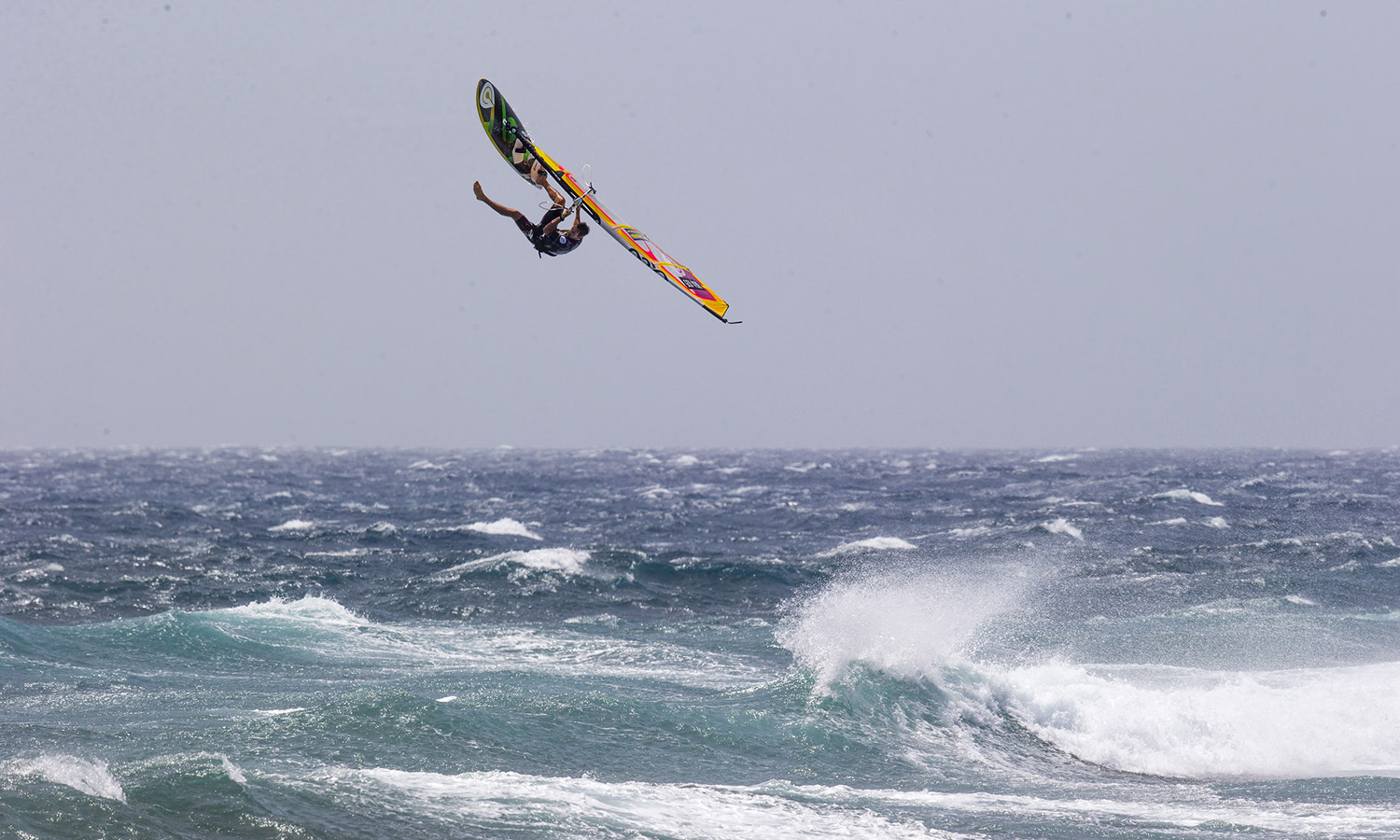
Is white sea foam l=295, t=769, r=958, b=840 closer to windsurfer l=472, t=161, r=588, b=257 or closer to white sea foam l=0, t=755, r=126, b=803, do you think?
white sea foam l=0, t=755, r=126, b=803

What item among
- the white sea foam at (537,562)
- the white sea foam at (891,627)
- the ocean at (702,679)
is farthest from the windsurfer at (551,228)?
the white sea foam at (537,562)

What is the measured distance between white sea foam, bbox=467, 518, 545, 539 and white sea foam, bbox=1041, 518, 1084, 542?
1766 centimetres

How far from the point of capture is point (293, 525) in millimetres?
40875

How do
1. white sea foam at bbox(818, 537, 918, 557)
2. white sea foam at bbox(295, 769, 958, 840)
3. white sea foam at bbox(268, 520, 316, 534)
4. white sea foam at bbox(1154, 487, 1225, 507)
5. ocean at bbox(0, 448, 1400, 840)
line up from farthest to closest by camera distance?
white sea foam at bbox(1154, 487, 1225, 507) < white sea foam at bbox(268, 520, 316, 534) < white sea foam at bbox(818, 537, 918, 557) < ocean at bbox(0, 448, 1400, 840) < white sea foam at bbox(295, 769, 958, 840)

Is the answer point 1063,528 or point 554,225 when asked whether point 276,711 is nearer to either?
point 554,225

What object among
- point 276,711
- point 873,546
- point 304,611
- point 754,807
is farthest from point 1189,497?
point 276,711

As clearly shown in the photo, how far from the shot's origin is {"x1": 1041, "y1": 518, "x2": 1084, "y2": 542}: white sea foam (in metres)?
36.7

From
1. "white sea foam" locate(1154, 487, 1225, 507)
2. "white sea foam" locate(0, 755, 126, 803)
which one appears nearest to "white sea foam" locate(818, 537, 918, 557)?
"white sea foam" locate(1154, 487, 1225, 507)

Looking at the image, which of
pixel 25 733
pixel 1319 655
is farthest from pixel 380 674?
pixel 1319 655

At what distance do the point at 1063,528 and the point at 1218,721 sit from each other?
77.3 ft

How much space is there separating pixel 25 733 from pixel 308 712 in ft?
10.6

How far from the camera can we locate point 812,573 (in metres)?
30.0

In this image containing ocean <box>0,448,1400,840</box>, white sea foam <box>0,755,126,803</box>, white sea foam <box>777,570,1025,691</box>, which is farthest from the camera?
white sea foam <box>777,570,1025,691</box>

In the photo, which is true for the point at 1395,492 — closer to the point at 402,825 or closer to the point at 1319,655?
the point at 1319,655
